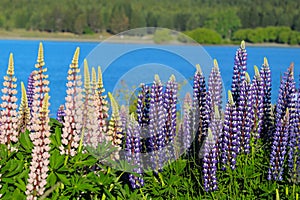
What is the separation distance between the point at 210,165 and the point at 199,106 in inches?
28.8

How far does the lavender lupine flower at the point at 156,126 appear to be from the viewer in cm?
466

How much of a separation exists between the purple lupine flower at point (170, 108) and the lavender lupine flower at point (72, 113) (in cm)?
89

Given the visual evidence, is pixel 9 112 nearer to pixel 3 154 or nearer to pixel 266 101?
pixel 3 154

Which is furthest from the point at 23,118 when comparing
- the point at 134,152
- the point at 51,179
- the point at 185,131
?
the point at 185,131

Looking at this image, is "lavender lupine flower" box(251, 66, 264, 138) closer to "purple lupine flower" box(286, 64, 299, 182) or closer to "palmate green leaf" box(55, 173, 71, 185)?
"purple lupine flower" box(286, 64, 299, 182)

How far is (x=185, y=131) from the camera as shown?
5055 mm

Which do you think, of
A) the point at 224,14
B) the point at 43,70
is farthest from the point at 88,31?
the point at 43,70

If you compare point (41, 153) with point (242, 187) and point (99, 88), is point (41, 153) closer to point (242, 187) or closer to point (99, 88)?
point (99, 88)

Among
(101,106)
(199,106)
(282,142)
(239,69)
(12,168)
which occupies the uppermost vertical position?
(239,69)

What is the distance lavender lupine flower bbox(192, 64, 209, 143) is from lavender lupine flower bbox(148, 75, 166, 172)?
45 centimetres

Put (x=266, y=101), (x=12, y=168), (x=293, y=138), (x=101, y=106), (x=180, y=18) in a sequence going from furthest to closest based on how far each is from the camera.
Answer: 1. (x=180, y=18)
2. (x=266, y=101)
3. (x=293, y=138)
4. (x=101, y=106)
5. (x=12, y=168)

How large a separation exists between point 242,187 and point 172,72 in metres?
1.17

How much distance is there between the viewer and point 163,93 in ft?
16.0

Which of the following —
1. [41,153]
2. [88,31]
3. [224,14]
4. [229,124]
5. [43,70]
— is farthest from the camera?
[224,14]
